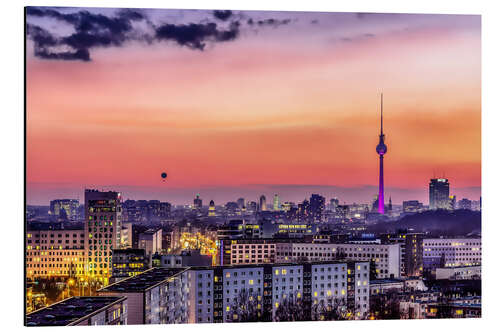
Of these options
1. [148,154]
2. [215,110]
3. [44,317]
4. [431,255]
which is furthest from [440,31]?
[431,255]

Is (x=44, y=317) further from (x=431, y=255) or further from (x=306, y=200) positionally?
(x=431, y=255)

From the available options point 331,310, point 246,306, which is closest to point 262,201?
point 246,306

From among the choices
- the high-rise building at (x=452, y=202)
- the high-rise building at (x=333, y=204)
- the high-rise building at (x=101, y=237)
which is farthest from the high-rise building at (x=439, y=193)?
the high-rise building at (x=101, y=237)

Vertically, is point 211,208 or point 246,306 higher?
point 211,208

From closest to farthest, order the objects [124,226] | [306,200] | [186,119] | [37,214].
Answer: [186,119] < [37,214] < [306,200] < [124,226]

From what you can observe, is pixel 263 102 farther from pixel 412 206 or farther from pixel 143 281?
pixel 412 206

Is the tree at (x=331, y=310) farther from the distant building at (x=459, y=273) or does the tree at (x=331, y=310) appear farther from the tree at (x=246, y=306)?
the distant building at (x=459, y=273)
